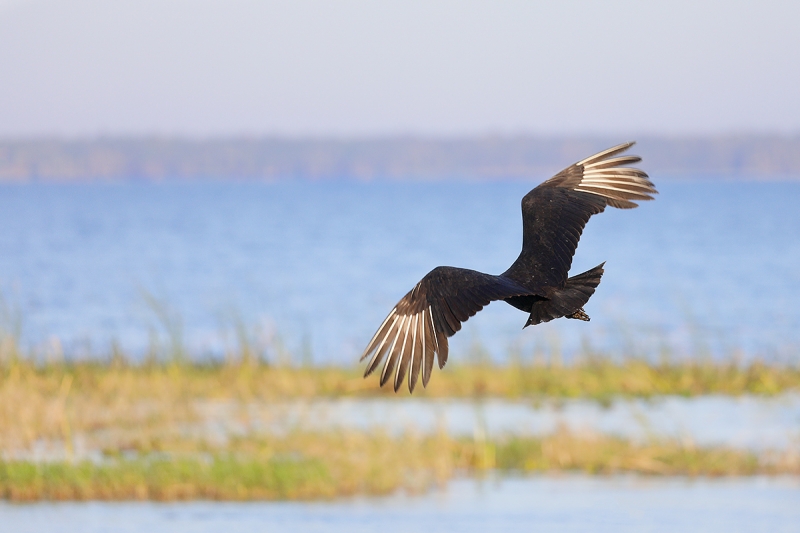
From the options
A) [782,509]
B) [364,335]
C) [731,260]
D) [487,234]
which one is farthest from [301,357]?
[487,234]

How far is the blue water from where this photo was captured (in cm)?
3397

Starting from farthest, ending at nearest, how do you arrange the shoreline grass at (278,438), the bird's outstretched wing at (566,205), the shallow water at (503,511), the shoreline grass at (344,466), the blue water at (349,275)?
the blue water at (349,275)
the shallow water at (503,511)
the shoreline grass at (278,438)
the shoreline grass at (344,466)
the bird's outstretched wing at (566,205)

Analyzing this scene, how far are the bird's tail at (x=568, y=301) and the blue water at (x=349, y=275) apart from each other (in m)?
14.1

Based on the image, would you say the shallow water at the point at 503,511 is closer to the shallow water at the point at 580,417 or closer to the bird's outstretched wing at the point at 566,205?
the shallow water at the point at 580,417

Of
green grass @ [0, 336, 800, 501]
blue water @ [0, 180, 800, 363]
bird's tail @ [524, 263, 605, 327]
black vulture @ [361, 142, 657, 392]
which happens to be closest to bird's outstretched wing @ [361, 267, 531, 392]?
black vulture @ [361, 142, 657, 392]

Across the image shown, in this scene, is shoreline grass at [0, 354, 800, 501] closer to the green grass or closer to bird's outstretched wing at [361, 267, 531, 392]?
the green grass

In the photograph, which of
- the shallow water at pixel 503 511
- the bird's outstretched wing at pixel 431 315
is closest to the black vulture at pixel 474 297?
the bird's outstretched wing at pixel 431 315

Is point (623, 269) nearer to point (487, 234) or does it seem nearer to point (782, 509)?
point (487, 234)

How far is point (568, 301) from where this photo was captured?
630 cm

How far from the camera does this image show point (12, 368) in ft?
69.3

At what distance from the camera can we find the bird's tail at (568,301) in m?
6.17

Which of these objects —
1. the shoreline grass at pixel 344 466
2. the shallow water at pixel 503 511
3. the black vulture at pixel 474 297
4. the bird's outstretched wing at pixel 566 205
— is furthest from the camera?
the shallow water at pixel 503 511

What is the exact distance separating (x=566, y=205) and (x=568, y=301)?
1.47 meters

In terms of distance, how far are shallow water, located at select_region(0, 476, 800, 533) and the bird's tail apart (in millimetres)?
11748
